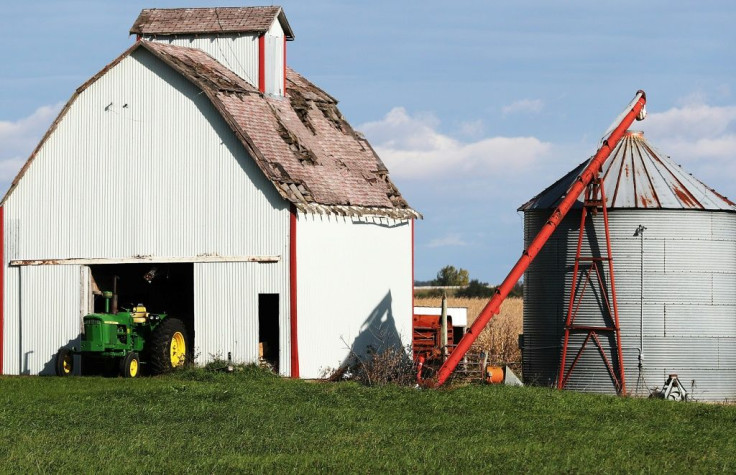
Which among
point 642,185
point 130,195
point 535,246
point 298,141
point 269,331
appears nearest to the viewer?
point 535,246

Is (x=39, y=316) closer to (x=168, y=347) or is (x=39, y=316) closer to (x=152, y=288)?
(x=152, y=288)

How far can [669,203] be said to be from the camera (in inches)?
1286

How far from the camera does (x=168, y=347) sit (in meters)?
32.0

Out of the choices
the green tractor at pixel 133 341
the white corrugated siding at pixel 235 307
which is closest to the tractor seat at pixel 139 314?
the green tractor at pixel 133 341

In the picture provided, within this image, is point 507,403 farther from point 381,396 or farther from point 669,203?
point 669,203

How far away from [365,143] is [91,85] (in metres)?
8.74

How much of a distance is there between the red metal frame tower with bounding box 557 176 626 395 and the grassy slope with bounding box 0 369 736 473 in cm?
460

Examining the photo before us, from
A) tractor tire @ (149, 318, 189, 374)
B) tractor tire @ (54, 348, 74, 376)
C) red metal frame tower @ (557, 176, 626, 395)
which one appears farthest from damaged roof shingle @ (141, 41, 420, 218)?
tractor tire @ (54, 348, 74, 376)

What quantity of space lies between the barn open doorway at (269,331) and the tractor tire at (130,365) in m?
3.12

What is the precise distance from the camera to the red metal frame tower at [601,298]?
106 ft

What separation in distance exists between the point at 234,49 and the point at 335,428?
17833 mm

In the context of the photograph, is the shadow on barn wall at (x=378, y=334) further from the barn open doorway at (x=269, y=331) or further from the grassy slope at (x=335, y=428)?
the grassy slope at (x=335, y=428)

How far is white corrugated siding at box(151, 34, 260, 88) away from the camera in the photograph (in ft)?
122

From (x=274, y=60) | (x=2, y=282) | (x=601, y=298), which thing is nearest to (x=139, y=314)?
(x=2, y=282)
